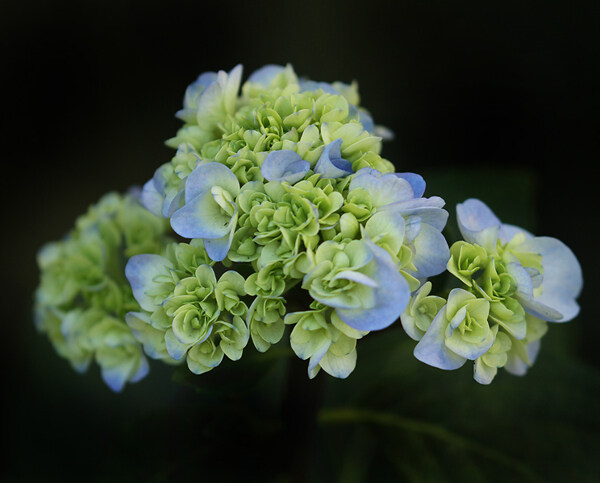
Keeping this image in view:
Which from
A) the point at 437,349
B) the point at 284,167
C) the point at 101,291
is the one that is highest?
the point at 284,167

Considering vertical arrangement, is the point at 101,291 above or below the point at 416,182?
below

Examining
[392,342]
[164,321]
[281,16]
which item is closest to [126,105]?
[281,16]

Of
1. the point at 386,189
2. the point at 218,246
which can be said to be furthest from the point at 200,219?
the point at 386,189

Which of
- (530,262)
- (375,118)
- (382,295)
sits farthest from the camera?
(375,118)

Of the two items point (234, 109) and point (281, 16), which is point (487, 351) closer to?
point (234, 109)

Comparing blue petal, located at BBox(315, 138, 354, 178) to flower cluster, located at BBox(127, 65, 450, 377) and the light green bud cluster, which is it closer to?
flower cluster, located at BBox(127, 65, 450, 377)

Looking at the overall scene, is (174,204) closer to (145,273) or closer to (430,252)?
(145,273)
